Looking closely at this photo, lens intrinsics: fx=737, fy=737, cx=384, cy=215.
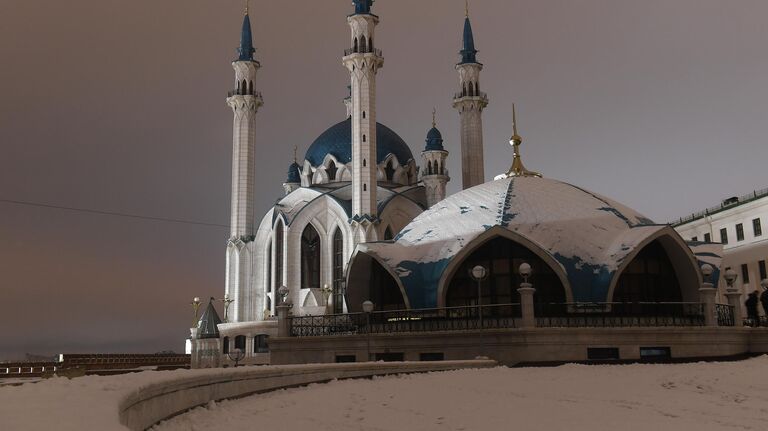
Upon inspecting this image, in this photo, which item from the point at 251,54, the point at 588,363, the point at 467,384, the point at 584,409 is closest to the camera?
the point at 584,409

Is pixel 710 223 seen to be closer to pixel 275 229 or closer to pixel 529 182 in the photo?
pixel 529 182

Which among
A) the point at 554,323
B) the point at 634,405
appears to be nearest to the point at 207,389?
the point at 634,405

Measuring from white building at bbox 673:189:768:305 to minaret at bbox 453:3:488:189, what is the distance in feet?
59.7

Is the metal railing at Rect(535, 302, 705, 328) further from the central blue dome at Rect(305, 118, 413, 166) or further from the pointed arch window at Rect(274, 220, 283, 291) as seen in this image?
the central blue dome at Rect(305, 118, 413, 166)

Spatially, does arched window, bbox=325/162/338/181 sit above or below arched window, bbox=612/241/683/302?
above

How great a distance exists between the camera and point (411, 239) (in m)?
37.5

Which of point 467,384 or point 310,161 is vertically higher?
point 310,161

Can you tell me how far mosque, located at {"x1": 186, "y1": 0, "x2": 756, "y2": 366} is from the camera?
108ft

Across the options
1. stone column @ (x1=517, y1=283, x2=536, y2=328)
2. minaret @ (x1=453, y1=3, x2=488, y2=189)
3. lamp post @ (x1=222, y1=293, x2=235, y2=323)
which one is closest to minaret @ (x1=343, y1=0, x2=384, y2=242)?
minaret @ (x1=453, y1=3, x2=488, y2=189)

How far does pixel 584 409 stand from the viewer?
1339 centimetres

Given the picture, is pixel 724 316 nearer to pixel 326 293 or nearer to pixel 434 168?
pixel 326 293

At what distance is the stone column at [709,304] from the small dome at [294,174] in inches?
1840

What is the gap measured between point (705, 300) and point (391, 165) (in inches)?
1594

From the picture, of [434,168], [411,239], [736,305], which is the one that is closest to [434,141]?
[434,168]
